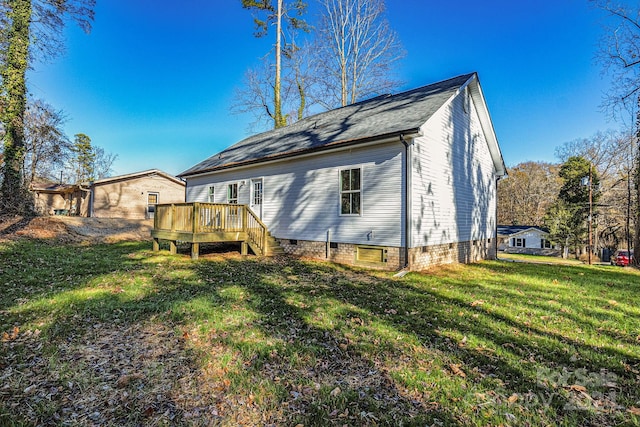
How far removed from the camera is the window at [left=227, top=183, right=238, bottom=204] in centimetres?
1438

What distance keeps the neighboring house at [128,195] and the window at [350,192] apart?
19.1 metres

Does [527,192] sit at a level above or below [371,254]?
above

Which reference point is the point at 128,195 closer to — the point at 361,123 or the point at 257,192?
the point at 257,192

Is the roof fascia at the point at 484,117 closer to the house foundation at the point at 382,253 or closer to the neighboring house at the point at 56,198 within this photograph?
the house foundation at the point at 382,253

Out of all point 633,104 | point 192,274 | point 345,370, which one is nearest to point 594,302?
point 345,370

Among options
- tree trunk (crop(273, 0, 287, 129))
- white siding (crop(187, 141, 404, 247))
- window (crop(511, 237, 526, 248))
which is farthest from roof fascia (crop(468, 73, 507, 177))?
window (crop(511, 237, 526, 248))

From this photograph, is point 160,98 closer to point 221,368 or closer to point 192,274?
point 192,274

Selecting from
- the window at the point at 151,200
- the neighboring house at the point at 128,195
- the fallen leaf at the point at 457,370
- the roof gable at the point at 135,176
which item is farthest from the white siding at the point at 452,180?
the window at the point at 151,200

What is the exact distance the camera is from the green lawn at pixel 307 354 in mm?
2652

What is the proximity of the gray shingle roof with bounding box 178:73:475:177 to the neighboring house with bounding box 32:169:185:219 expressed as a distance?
1128 centimetres

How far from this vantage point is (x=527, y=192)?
44688 millimetres

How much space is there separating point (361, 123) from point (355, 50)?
43.8 ft

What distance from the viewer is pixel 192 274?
780 centimetres

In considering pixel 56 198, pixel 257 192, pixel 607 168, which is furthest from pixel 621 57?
pixel 56 198
